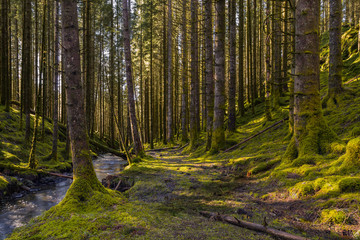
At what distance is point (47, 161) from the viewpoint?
11.8m


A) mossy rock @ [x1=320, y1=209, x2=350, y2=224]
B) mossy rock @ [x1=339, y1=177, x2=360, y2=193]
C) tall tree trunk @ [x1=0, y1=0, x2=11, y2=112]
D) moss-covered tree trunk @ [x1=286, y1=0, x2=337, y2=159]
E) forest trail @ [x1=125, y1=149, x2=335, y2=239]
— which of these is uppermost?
tall tree trunk @ [x1=0, y1=0, x2=11, y2=112]

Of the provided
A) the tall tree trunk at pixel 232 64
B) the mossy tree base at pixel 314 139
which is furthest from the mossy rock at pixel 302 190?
the tall tree trunk at pixel 232 64

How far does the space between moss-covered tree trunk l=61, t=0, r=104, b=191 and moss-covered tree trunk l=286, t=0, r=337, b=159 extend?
15.5ft

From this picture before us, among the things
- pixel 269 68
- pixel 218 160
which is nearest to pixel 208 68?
pixel 269 68

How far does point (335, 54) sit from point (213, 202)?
22.8 ft

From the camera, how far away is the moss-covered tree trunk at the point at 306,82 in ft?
17.6

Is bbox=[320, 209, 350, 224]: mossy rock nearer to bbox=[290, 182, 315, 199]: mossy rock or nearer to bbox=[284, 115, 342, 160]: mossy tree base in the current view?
bbox=[290, 182, 315, 199]: mossy rock

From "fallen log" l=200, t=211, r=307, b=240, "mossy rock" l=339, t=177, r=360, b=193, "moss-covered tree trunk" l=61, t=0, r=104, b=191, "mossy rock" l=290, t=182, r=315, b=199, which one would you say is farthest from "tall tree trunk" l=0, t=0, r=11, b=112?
"mossy rock" l=339, t=177, r=360, b=193

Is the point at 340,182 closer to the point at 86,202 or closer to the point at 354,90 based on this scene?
the point at 86,202

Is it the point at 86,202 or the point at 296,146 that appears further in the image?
the point at 296,146

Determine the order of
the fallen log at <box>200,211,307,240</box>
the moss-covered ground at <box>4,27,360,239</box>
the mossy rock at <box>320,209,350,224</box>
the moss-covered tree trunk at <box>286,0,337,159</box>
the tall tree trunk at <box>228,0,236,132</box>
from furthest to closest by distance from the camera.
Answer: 1. the tall tree trunk at <box>228,0,236,132</box>
2. the moss-covered tree trunk at <box>286,0,337,159</box>
3. the moss-covered ground at <box>4,27,360,239</box>
4. the mossy rock at <box>320,209,350,224</box>
5. the fallen log at <box>200,211,307,240</box>

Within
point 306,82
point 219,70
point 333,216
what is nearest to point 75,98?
point 333,216

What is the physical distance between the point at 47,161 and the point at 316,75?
12467mm

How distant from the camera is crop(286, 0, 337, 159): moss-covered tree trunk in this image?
17.6 ft
